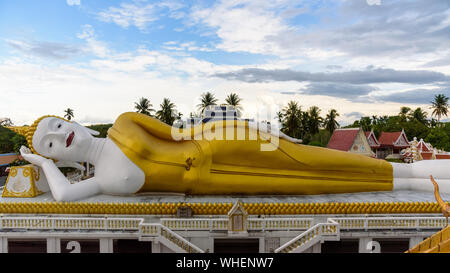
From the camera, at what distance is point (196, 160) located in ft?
37.4

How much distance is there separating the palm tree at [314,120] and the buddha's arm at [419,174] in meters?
31.1

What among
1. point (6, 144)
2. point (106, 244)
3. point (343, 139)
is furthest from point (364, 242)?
point (6, 144)

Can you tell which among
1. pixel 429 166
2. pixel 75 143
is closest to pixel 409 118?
pixel 429 166

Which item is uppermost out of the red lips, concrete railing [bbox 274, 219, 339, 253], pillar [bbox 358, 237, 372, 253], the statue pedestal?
the red lips

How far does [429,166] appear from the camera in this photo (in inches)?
487

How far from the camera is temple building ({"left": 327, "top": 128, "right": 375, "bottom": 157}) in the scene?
2962cm

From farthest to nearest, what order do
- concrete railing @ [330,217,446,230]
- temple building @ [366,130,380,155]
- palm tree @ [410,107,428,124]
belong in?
palm tree @ [410,107,428,124] → temple building @ [366,130,380,155] → concrete railing @ [330,217,446,230]

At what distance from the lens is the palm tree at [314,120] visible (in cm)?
4319

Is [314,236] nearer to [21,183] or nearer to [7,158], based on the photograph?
[21,183]

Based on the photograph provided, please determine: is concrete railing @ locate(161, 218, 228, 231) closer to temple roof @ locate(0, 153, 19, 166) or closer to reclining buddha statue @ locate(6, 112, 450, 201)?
reclining buddha statue @ locate(6, 112, 450, 201)

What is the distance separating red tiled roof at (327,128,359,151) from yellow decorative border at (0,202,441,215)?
2004 cm

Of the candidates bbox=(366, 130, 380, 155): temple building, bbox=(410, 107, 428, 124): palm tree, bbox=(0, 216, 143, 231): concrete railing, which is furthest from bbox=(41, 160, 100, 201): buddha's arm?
bbox=(410, 107, 428, 124): palm tree

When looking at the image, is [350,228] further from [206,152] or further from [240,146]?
[206,152]

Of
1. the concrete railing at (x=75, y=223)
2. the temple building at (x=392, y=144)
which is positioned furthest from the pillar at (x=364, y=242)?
the temple building at (x=392, y=144)
